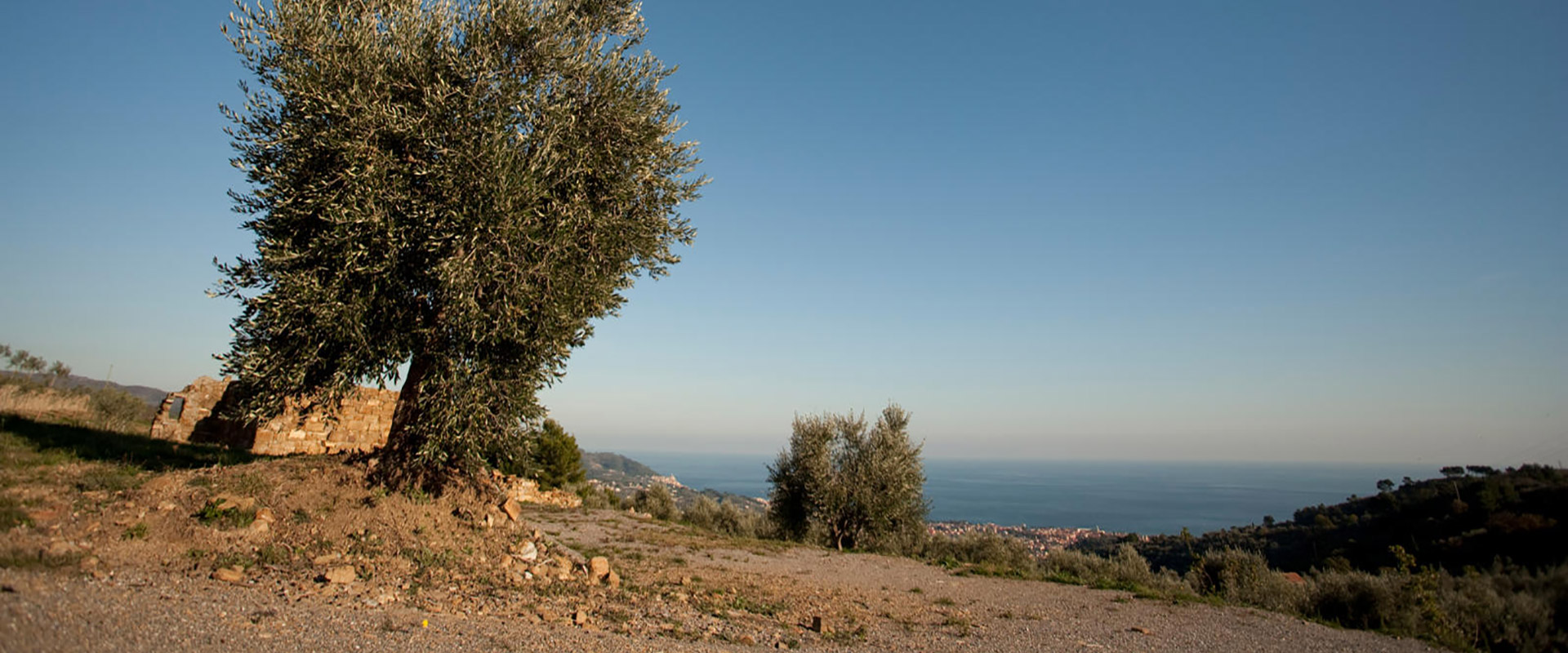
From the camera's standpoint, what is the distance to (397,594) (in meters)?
7.23

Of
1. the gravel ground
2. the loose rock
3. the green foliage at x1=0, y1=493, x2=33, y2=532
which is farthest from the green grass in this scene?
the loose rock

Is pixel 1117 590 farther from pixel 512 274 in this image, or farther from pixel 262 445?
pixel 262 445

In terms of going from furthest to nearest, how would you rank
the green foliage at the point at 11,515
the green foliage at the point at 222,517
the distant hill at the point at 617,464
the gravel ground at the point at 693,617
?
1. the distant hill at the point at 617,464
2. the green foliage at the point at 222,517
3. the green foliage at the point at 11,515
4. the gravel ground at the point at 693,617

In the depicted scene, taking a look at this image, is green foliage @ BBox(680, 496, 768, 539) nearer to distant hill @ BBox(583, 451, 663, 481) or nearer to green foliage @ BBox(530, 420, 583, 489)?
green foliage @ BBox(530, 420, 583, 489)

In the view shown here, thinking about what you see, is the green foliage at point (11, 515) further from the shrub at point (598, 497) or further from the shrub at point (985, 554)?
the shrub at point (598, 497)

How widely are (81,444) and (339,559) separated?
890cm

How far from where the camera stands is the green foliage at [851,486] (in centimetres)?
2447

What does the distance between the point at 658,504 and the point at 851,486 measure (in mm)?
10402

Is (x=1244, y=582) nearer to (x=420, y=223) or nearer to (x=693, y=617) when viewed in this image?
(x=693, y=617)

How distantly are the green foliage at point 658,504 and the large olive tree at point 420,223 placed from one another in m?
19.1

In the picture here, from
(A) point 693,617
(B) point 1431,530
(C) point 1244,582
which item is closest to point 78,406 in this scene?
(A) point 693,617

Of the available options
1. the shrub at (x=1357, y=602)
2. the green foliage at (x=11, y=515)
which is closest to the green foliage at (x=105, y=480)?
the green foliage at (x=11, y=515)

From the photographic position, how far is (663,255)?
12.7 meters

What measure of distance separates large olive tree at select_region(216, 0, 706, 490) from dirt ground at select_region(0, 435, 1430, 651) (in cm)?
135
